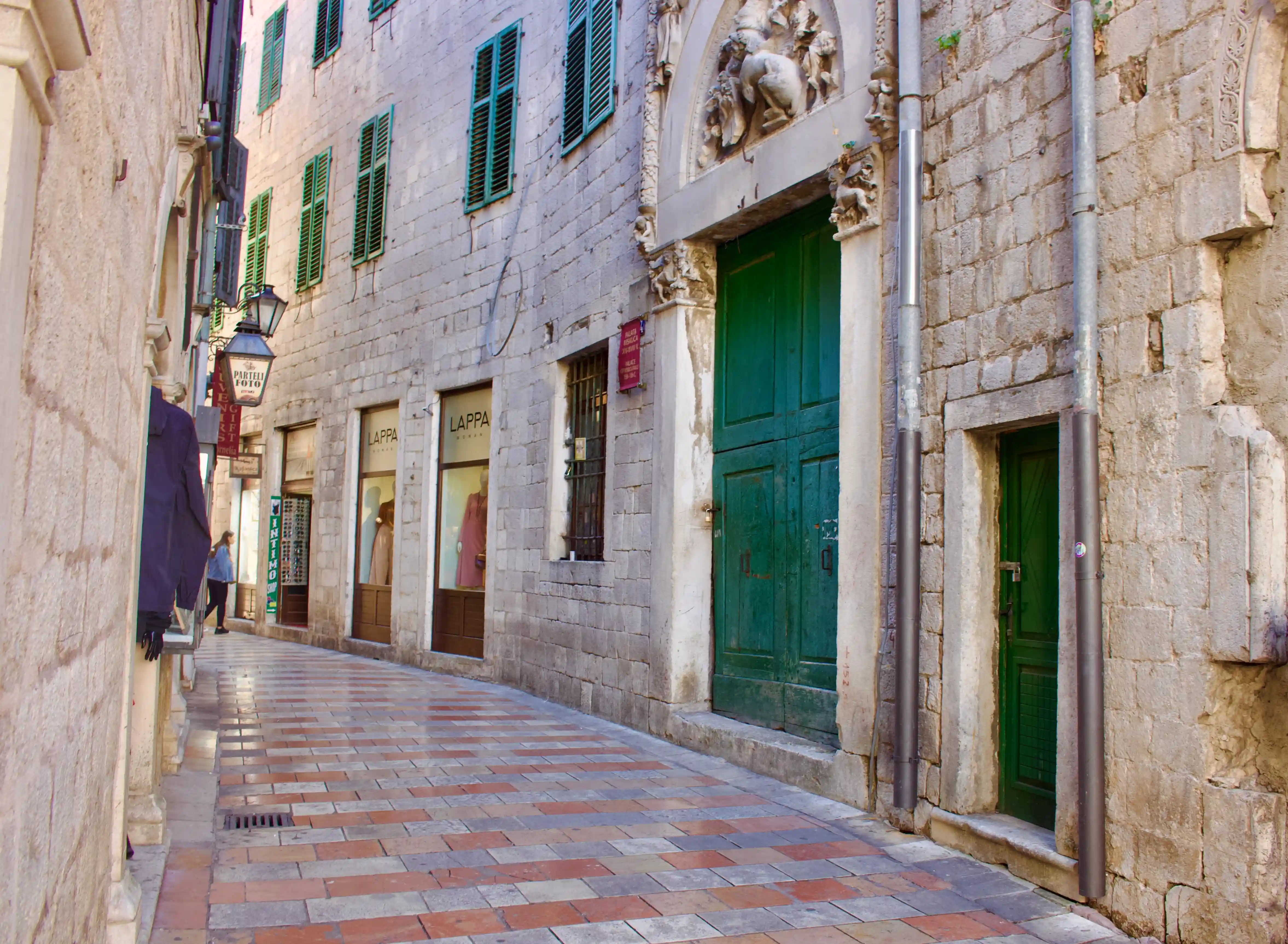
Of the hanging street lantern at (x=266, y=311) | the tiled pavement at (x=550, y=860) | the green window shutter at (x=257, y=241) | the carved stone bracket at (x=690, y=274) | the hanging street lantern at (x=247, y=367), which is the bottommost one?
the tiled pavement at (x=550, y=860)

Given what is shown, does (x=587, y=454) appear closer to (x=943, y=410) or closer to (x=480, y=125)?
(x=480, y=125)

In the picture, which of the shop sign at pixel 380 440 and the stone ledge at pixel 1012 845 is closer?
the stone ledge at pixel 1012 845

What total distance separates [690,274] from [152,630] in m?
4.66

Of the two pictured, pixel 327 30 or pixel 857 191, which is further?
pixel 327 30

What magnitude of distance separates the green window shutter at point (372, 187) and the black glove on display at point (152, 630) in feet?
33.2

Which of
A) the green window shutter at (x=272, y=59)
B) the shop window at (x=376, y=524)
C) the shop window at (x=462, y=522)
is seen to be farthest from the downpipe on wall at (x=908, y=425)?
the green window shutter at (x=272, y=59)

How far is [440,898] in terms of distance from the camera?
4.27 meters

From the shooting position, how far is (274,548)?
16.3 m

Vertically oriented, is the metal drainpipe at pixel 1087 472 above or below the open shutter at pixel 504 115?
below

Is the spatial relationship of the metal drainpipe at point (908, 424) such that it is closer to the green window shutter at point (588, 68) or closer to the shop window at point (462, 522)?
the green window shutter at point (588, 68)

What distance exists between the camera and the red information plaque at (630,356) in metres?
8.58

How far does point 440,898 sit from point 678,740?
11.7 ft

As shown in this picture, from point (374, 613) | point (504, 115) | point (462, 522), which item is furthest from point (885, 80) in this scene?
point (374, 613)

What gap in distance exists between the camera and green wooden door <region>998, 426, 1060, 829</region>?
507cm
